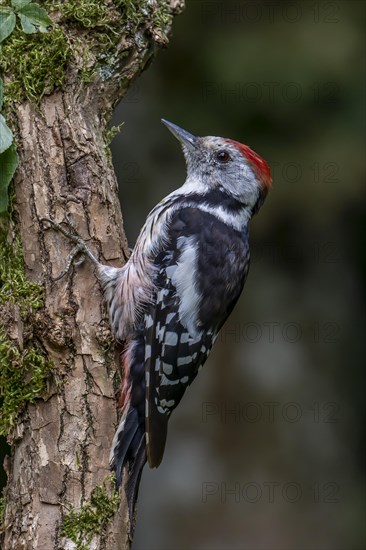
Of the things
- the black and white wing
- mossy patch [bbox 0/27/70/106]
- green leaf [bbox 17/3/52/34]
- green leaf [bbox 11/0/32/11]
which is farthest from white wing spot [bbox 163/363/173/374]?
green leaf [bbox 11/0/32/11]

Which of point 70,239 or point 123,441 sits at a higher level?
point 70,239

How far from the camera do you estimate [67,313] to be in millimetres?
3135

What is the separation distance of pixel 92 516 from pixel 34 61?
70.5 inches

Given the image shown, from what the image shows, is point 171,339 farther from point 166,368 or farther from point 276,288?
point 276,288

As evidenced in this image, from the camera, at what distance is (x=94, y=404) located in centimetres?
310

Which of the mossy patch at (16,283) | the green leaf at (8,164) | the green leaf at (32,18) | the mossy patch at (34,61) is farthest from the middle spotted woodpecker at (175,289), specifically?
the green leaf at (32,18)

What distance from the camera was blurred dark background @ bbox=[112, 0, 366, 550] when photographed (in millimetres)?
5875

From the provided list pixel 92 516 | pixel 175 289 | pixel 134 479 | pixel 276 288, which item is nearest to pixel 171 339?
pixel 175 289

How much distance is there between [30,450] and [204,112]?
349 centimetres

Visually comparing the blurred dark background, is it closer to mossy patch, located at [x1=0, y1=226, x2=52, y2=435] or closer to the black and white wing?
the black and white wing

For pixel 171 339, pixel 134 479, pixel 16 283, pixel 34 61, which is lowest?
pixel 134 479

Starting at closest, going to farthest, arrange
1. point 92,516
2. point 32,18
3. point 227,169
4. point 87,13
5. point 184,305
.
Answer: point 92,516 → point 32,18 → point 87,13 → point 184,305 → point 227,169

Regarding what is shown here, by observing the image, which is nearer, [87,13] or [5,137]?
[5,137]

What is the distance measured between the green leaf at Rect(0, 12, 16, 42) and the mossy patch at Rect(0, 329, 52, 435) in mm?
1157
